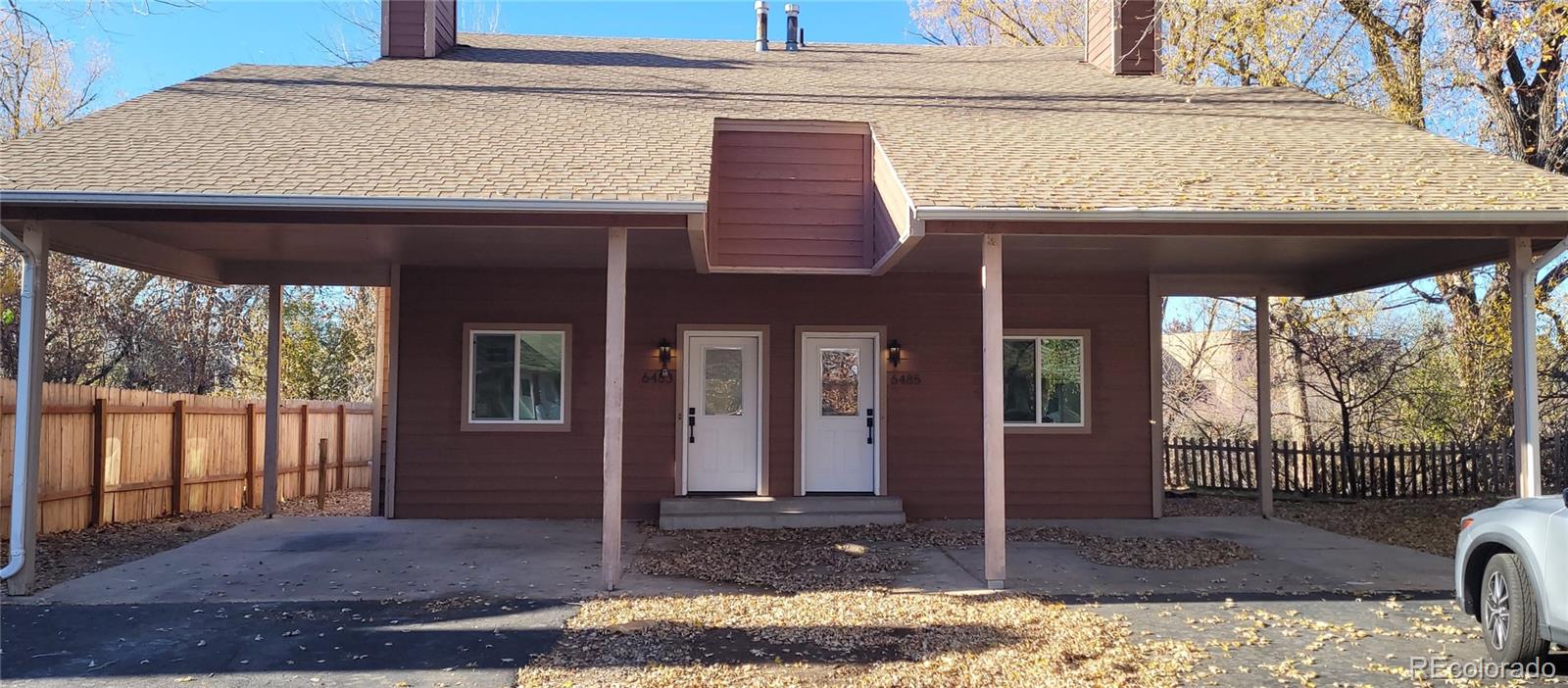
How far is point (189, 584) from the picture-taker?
702 cm

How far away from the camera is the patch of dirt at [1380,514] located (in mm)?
9492

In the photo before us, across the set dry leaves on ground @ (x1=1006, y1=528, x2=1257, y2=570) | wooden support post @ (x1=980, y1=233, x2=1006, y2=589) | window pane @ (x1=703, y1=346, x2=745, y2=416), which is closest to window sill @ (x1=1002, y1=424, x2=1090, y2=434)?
dry leaves on ground @ (x1=1006, y1=528, x2=1257, y2=570)

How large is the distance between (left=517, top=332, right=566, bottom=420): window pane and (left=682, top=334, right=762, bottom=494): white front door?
54.6 inches

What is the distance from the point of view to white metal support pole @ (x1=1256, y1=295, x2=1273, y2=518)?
11242mm

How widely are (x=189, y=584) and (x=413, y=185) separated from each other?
323 centimetres

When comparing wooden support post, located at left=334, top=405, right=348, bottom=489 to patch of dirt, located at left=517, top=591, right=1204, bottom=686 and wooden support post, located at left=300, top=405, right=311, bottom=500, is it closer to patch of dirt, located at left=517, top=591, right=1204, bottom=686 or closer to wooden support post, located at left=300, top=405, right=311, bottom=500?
wooden support post, located at left=300, top=405, right=311, bottom=500

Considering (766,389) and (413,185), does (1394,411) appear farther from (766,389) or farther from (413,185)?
(413,185)

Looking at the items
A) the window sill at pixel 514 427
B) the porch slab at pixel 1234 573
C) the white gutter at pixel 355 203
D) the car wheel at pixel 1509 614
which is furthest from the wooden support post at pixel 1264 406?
the window sill at pixel 514 427

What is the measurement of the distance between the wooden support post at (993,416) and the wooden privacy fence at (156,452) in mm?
6980

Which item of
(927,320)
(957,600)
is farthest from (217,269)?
(957,600)

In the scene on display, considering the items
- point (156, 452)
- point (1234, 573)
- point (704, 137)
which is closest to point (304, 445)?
point (156, 452)

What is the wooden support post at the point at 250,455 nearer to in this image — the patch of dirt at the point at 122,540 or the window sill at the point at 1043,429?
the patch of dirt at the point at 122,540

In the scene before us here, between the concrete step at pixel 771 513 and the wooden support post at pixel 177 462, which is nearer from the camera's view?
the concrete step at pixel 771 513

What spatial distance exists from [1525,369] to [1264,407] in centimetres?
428
